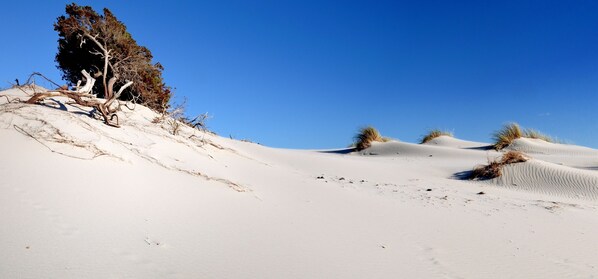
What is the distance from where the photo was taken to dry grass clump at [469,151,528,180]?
7297 mm

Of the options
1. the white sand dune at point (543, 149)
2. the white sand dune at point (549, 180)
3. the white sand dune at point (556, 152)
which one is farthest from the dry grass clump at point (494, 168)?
the white sand dune at point (543, 149)

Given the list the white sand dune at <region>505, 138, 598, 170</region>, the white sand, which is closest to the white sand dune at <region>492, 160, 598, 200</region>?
the white sand

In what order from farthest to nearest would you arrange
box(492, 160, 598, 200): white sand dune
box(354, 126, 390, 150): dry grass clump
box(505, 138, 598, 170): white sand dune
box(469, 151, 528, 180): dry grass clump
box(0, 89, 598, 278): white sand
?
box(354, 126, 390, 150): dry grass clump < box(505, 138, 598, 170): white sand dune < box(469, 151, 528, 180): dry grass clump < box(492, 160, 598, 200): white sand dune < box(0, 89, 598, 278): white sand

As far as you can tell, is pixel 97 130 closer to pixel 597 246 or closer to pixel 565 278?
pixel 565 278

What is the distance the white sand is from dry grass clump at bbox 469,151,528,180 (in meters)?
2.39

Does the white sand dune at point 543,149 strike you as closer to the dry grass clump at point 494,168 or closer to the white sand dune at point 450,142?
the white sand dune at point 450,142

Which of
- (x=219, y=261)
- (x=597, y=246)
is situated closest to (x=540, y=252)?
(x=597, y=246)

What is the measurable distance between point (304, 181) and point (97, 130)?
8.32ft

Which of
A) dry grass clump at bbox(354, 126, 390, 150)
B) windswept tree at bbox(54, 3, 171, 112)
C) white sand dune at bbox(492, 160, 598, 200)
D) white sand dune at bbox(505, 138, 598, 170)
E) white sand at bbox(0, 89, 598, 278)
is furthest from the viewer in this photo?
dry grass clump at bbox(354, 126, 390, 150)

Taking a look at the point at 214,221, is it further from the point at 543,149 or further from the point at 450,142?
the point at 450,142

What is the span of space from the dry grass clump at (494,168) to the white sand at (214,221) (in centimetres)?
239

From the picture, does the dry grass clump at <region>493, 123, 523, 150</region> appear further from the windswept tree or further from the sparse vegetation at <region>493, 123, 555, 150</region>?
the windswept tree

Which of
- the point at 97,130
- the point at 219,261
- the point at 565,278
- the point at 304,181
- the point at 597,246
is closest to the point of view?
the point at 219,261

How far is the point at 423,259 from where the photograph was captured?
2389 mm
